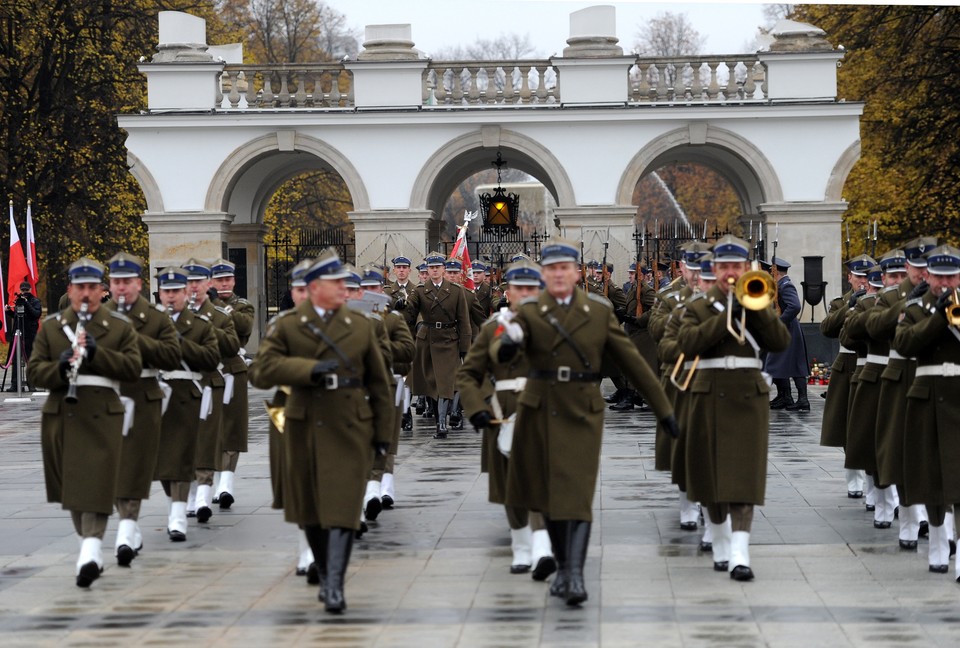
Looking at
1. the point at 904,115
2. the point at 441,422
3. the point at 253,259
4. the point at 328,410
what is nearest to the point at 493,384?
the point at 328,410

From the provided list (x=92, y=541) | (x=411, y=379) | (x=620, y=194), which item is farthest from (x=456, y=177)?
(x=92, y=541)

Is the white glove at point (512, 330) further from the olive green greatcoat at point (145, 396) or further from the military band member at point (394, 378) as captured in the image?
the military band member at point (394, 378)

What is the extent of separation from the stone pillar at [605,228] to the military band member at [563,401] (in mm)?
18641

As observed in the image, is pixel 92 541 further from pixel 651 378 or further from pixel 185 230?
pixel 185 230

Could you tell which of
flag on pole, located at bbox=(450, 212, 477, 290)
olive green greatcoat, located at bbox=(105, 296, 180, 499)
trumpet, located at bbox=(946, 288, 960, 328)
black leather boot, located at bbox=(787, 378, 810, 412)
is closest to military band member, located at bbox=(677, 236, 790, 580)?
trumpet, located at bbox=(946, 288, 960, 328)

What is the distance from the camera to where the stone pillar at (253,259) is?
102 ft

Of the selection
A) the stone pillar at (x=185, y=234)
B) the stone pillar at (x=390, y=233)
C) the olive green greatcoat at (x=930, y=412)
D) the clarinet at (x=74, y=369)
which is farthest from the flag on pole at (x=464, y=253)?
the clarinet at (x=74, y=369)

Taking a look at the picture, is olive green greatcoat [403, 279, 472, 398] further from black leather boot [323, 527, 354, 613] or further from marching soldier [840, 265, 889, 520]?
black leather boot [323, 527, 354, 613]

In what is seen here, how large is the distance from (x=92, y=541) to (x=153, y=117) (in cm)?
1931

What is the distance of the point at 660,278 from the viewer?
23234 millimetres

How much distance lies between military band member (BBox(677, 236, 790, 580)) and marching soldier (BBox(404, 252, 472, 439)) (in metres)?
9.46

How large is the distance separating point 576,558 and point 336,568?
133 centimetres

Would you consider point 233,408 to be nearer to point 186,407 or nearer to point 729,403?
point 186,407

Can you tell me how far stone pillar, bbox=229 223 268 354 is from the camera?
102ft
